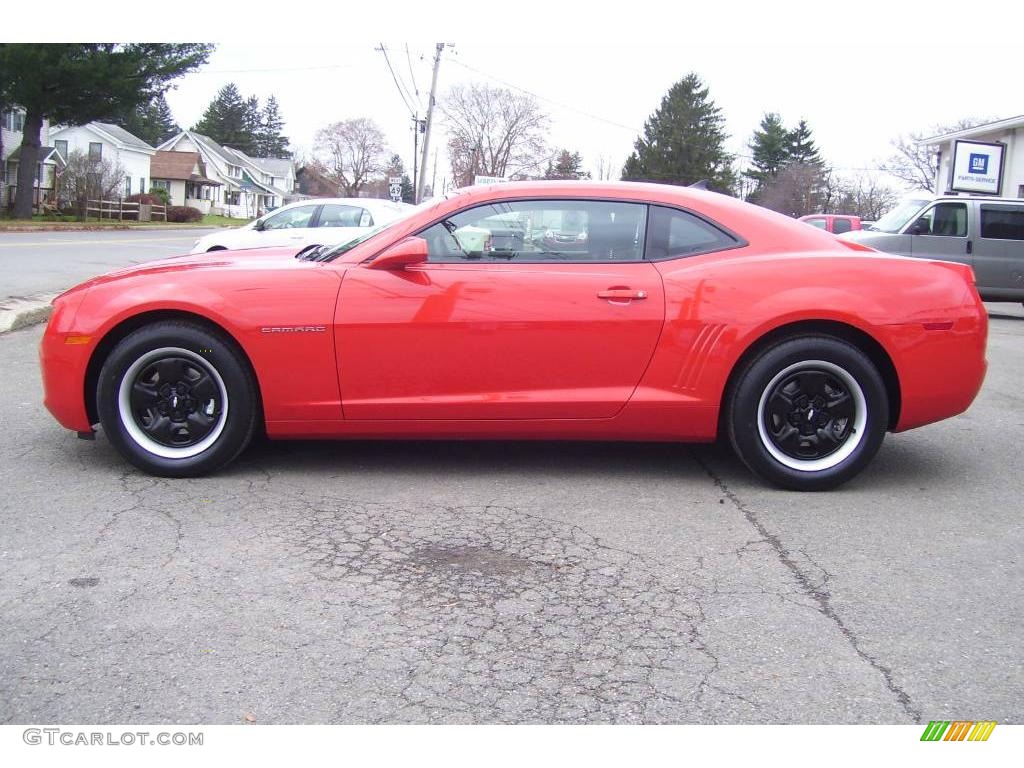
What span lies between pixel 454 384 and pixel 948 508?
236 centimetres

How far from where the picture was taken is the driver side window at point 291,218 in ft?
47.0

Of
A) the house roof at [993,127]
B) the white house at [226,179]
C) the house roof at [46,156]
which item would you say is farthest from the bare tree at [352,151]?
→ the house roof at [993,127]

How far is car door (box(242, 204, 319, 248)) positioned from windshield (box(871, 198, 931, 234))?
8.88 metres

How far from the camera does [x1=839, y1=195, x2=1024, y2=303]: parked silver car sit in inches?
559

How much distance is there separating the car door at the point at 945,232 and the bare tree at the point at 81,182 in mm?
38735

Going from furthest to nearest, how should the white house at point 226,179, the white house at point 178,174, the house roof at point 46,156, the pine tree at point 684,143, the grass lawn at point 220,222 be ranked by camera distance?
1. the white house at point 226,179
2. the white house at point 178,174
3. the pine tree at point 684,143
4. the grass lawn at point 220,222
5. the house roof at point 46,156

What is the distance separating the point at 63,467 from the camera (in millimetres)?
4594

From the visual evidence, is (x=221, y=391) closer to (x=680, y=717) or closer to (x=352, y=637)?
(x=352, y=637)

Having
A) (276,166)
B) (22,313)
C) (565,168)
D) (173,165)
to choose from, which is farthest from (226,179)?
(22,313)

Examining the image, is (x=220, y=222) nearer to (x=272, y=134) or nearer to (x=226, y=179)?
(x=226, y=179)

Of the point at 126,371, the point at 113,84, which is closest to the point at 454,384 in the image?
the point at 126,371

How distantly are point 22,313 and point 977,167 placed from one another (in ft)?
90.2
